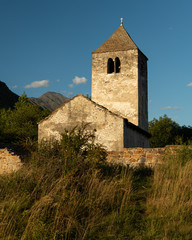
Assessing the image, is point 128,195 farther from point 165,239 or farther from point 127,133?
point 127,133

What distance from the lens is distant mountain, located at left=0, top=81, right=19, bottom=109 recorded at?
2678 inches

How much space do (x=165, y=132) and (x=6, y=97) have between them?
151 ft

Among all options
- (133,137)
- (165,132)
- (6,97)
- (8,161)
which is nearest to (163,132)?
(165,132)

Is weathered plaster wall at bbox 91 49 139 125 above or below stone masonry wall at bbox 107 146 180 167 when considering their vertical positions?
above

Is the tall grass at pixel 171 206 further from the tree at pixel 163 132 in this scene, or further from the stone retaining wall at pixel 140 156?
the tree at pixel 163 132

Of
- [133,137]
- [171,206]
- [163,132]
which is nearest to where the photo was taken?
[171,206]

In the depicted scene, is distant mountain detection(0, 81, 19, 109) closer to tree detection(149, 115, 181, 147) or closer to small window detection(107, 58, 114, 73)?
tree detection(149, 115, 181, 147)

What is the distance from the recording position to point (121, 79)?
2364 cm

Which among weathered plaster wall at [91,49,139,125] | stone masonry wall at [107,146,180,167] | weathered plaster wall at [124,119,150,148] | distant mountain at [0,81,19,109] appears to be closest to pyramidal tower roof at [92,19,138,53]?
weathered plaster wall at [91,49,139,125]

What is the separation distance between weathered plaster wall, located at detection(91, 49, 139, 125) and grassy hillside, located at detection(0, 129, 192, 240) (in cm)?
1454

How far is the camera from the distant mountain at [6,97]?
68031 mm

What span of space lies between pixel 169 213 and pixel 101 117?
10.9 m

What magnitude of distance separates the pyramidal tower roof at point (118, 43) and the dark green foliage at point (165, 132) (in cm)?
1662

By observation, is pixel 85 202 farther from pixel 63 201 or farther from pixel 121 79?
pixel 121 79
